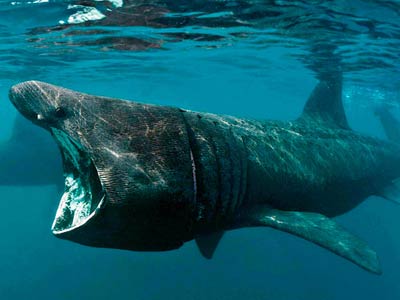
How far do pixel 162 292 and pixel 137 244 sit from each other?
15.1m

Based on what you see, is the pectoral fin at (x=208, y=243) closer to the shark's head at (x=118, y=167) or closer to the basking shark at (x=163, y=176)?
the basking shark at (x=163, y=176)

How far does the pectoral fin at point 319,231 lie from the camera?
4223 mm

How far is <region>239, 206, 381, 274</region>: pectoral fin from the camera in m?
4.22

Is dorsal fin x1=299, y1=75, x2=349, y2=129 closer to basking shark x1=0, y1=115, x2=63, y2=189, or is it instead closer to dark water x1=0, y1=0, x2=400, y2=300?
dark water x1=0, y1=0, x2=400, y2=300

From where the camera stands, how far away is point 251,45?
17.1 m

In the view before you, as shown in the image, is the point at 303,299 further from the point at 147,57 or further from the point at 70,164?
the point at 70,164

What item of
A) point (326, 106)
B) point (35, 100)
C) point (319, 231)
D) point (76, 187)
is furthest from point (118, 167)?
point (326, 106)

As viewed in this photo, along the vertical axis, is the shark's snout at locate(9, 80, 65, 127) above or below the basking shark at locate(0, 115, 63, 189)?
above

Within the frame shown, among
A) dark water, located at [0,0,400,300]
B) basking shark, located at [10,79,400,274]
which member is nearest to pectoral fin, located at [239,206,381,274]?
basking shark, located at [10,79,400,274]

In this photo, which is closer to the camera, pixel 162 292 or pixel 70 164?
pixel 70 164

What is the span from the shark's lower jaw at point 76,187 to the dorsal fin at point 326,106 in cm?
618

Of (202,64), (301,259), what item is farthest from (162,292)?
(202,64)

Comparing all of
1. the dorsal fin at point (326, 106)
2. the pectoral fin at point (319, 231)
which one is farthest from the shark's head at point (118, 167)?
the dorsal fin at point (326, 106)

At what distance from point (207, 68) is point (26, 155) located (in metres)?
14.0
